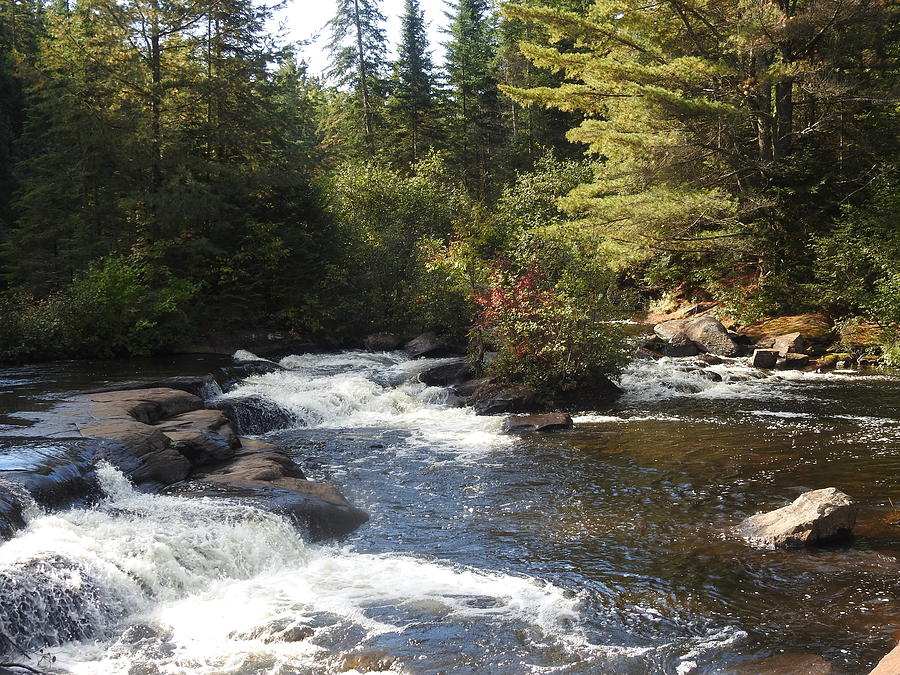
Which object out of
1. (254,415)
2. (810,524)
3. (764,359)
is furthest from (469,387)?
(810,524)

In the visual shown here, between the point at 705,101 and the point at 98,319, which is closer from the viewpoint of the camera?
the point at 98,319

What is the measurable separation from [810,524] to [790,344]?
12.2m

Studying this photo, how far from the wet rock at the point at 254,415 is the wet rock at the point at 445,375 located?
330 centimetres

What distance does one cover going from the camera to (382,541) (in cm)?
754

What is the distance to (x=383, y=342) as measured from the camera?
66.7 ft

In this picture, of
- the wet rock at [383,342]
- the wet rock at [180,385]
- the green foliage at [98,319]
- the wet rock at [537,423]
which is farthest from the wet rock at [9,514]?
the wet rock at [383,342]

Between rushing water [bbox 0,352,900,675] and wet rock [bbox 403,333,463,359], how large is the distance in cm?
803

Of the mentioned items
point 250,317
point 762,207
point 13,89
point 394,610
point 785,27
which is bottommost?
point 394,610

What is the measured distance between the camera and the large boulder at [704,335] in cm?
1852

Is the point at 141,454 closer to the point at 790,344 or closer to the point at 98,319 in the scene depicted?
the point at 98,319

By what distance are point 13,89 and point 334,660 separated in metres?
34.1

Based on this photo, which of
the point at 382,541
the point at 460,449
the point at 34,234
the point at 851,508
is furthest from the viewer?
the point at 34,234

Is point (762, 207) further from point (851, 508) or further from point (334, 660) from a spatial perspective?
point (334, 660)

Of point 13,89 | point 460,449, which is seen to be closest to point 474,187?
point 13,89
